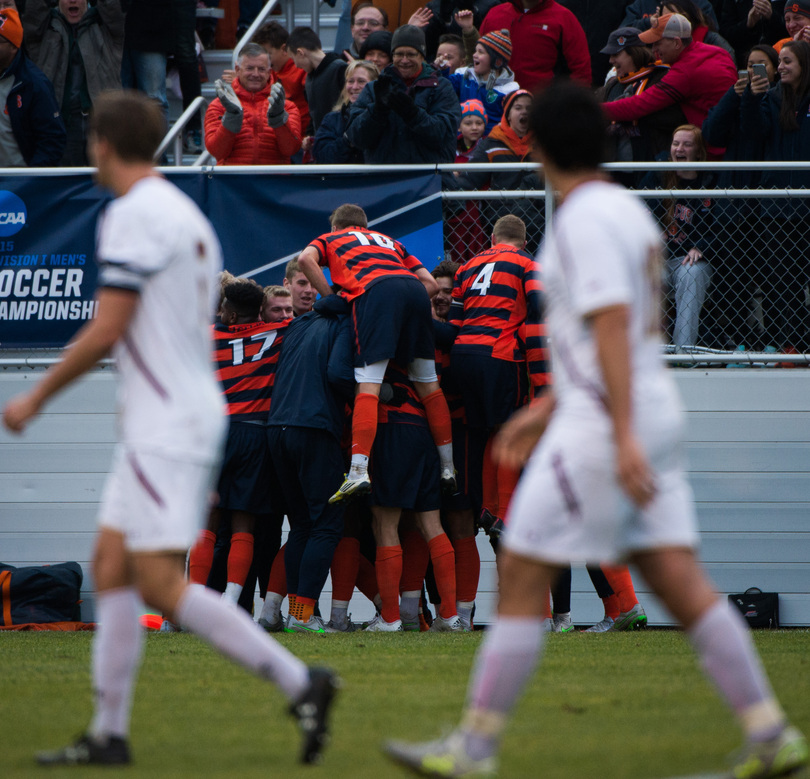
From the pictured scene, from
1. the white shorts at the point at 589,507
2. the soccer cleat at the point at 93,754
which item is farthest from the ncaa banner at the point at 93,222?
the white shorts at the point at 589,507

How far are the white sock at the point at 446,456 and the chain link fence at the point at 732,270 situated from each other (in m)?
2.00

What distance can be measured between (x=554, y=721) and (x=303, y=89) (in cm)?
877

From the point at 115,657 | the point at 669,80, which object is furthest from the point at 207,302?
the point at 669,80

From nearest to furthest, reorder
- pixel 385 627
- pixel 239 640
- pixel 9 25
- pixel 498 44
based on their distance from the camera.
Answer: pixel 239 640 < pixel 385 627 < pixel 9 25 < pixel 498 44

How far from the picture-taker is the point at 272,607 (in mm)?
8375

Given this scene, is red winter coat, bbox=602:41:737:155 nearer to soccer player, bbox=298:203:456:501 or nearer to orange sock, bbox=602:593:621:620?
soccer player, bbox=298:203:456:501

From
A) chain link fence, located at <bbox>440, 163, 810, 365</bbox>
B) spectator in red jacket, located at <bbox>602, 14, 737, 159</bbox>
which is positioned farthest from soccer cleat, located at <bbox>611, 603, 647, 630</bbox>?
spectator in red jacket, located at <bbox>602, 14, 737, 159</bbox>

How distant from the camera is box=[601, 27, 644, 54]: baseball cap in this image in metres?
10.4

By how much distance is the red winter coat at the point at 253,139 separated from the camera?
33.1 ft

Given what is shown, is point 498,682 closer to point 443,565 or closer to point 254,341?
point 443,565

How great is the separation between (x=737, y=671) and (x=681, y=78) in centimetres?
772

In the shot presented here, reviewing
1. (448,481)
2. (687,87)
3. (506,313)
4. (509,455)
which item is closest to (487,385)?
(506,313)

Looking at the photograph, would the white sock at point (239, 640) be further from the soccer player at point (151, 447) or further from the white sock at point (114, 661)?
the white sock at point (114, 661)

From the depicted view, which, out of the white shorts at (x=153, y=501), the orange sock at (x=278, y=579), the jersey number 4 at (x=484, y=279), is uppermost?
→ the jersey number 4 at (x=484, y=279)
